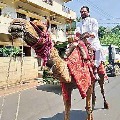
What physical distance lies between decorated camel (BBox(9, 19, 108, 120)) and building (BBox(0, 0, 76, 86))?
10.8 metres

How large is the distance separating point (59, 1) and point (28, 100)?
26.4 meters

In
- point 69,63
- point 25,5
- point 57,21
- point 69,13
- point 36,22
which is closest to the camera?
point 36,22

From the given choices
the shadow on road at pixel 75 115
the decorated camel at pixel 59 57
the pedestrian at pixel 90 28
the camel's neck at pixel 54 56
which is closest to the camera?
the decorated camel at pixel 59 57

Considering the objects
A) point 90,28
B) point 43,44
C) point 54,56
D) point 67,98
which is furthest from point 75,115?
point 43,44

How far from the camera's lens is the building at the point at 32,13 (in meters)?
21.3

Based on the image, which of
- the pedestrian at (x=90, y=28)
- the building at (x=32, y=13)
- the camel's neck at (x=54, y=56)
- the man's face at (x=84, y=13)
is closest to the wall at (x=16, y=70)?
the building at (x=32, y=13)

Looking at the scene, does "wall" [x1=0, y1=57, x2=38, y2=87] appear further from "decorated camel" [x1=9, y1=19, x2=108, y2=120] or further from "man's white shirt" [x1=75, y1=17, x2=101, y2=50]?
"decorated camel" [x1=9, y1=19, x2=108, y2=120]

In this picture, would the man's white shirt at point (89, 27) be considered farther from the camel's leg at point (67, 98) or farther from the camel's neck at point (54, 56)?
the camel's neck at point (54, 56)

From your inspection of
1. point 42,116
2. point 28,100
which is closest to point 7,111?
point 42,116

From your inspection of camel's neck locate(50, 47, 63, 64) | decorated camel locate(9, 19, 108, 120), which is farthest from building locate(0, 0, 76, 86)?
camel's neck locate(50, 47, 63, 64)

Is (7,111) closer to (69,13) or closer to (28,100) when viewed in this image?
(28,100)

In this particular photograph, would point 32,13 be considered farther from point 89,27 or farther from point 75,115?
point 89,27

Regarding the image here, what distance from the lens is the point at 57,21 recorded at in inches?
1341

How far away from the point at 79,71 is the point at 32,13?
2187 cm
